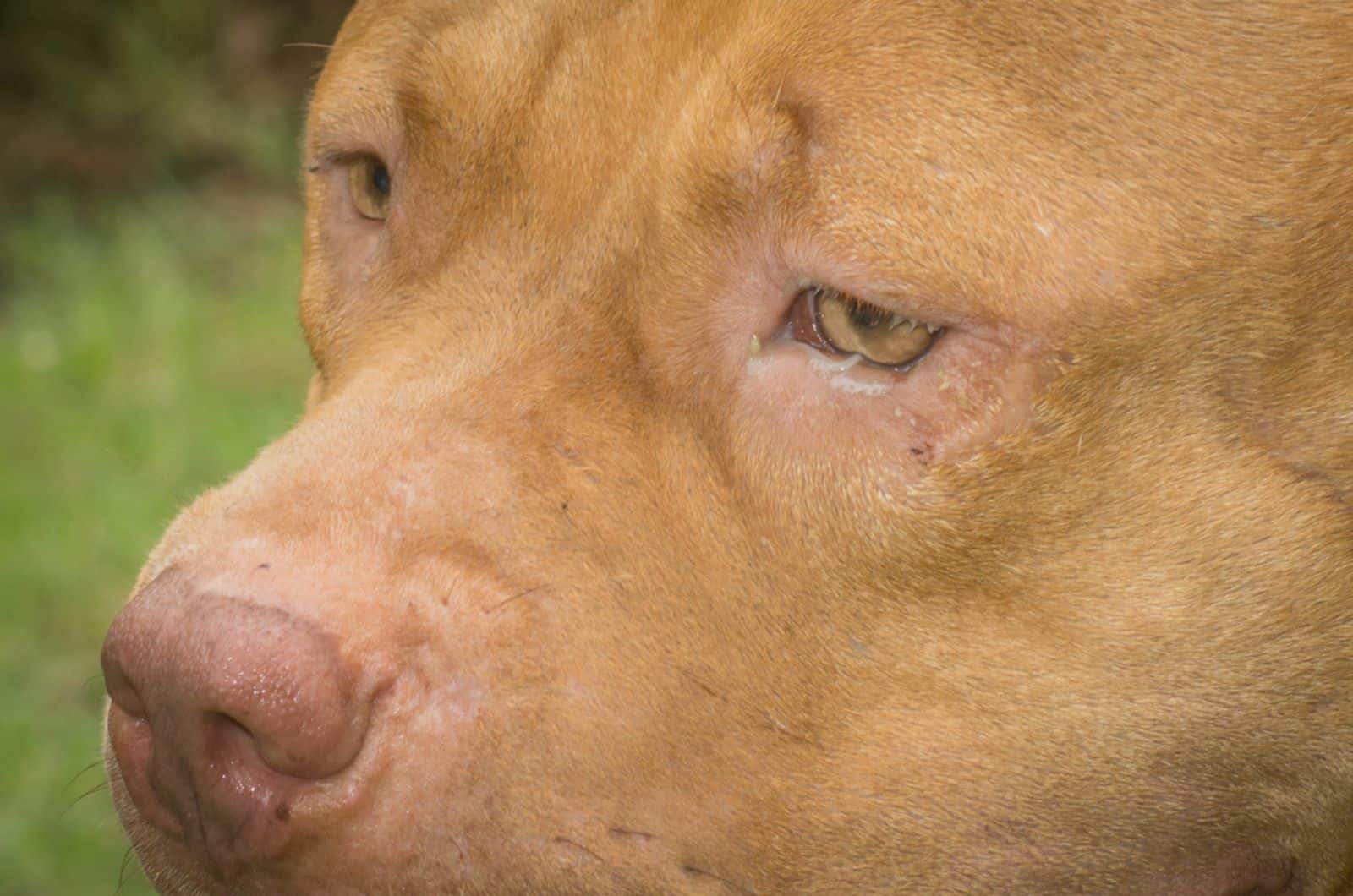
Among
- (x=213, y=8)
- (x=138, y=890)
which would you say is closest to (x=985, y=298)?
(x=138, y=890)

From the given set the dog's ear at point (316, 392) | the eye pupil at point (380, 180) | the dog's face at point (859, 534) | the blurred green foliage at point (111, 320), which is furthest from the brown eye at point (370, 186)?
the blurred green foliage at point (111, 320)

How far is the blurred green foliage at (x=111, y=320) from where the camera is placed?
209 inches

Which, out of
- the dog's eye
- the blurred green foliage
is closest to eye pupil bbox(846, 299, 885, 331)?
the dog's eye

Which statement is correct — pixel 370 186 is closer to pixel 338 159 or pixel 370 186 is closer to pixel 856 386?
pixel 338 159

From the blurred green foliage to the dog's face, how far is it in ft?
6.92

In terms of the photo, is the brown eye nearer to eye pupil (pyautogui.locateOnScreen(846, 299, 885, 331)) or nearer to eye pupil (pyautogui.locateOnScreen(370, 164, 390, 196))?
eye pupil (pyautogui.locateOnScreen(370, 164, 390, 196))

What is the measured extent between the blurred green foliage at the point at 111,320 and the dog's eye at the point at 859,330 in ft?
8.48

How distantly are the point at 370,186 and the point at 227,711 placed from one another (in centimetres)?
131

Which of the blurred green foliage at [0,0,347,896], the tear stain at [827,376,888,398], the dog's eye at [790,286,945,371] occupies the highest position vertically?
the dog's eye at [790,286,945,371]

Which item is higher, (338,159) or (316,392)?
(338,159)

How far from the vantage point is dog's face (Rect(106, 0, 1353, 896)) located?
8.19 ft

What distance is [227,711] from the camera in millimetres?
A: 2418

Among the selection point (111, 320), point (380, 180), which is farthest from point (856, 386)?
point (111, 320)

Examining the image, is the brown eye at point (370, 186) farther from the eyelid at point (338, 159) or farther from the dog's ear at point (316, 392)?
the dog's ear at point (316, 392)
